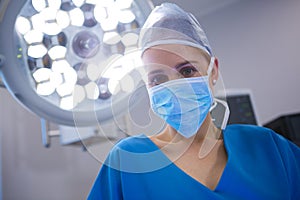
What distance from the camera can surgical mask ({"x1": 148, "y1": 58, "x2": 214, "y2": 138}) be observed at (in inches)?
32.9

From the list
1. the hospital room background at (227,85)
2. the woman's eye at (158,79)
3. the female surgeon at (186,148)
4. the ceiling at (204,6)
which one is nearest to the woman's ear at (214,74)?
the female surgeon at (186,148)

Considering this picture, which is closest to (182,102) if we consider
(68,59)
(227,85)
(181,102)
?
(181,102)

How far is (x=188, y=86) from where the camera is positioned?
84 centimetres

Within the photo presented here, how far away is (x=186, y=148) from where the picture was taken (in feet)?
2.85

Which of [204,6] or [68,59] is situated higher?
[68,59]

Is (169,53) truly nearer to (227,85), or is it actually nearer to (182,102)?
(182,102)

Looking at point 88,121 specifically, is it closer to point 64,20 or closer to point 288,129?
point 64,20

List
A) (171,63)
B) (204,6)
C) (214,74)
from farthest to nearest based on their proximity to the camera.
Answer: (204,6), (214,74), (171,63)

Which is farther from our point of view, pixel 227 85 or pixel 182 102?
pixel 227 85

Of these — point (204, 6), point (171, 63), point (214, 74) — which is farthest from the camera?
point (204, 6)

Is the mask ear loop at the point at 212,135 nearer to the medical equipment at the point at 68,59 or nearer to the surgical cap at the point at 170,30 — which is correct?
the surgical cap at the point at 170,30

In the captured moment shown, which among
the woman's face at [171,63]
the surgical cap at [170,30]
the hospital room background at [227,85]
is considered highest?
the surgical cap at [170,30]

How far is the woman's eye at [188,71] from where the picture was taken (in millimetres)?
837

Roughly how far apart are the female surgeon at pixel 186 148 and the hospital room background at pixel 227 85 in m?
0.96
